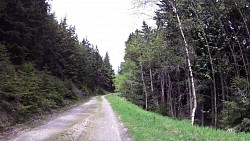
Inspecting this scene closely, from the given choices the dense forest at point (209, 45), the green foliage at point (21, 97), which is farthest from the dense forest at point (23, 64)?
the dense forest at point (209, 45)

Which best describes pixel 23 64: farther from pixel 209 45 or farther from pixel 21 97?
pixel 209 45

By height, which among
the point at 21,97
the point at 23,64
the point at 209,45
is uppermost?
the point at 209,45

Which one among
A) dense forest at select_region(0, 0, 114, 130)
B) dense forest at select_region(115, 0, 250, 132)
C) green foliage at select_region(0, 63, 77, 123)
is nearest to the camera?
green foliage at select_region(0, 63, 77, 123)

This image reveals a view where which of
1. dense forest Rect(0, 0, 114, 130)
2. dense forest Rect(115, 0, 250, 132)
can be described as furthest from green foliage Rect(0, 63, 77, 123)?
dense forest Rect(115, 0, 250, 132)

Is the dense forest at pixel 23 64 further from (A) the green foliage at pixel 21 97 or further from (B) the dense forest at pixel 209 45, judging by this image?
(B) the dense forest at pixel 209 45

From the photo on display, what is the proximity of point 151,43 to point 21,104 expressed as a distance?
12.9 metres

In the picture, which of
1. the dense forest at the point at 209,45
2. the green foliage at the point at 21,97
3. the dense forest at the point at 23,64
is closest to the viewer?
the green foliage at the point at 21,97

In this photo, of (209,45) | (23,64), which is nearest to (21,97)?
(23,64)

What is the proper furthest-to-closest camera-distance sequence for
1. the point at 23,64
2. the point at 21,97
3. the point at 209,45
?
the point at 209,45 → the point at 23,64 → the point at 21,97

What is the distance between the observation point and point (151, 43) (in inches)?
1097

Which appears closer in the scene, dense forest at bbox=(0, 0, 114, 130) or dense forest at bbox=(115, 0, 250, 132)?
dense forest at bbox=(0, 0, 114, 130)

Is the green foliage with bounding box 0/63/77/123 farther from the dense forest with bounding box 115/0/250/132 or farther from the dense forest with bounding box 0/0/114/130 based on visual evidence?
the dense forest with bounding box 115/0/250/132

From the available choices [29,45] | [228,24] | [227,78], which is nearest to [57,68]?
[29,45]

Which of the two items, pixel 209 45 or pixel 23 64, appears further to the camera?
pixel 209 45
